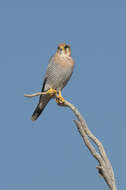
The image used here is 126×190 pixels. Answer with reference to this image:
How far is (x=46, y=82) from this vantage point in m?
8.25

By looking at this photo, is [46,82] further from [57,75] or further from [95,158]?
[95,158]

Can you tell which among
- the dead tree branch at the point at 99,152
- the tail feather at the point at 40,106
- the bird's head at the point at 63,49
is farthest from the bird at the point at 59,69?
the dead tree branch at the point at 99,152

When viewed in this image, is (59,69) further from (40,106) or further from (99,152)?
(99,152)

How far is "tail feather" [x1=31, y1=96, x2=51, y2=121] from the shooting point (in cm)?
838

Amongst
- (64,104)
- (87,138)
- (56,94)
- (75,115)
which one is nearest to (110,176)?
(87,138)

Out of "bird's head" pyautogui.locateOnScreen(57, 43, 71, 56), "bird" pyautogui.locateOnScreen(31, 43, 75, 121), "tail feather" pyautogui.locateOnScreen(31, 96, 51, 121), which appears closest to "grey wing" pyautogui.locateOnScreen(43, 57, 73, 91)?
"bird" pyautogui.locateOnScreen(31, 43, 75, 121)

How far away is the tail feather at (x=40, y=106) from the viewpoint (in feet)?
27.5

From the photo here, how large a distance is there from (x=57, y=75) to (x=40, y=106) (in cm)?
91

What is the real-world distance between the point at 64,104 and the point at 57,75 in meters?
1.84

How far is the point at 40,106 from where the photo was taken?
853 centimetres

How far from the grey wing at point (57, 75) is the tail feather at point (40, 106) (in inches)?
13.8

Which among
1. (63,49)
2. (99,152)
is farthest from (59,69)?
(99,152)

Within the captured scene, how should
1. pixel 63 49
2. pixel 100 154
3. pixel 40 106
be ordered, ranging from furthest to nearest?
1. pixel 40 106
2. pixel 63 49
3. pixel 100 154

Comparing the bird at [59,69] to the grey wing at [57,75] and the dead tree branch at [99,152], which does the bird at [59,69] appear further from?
the dead tree branch at [99,152]
